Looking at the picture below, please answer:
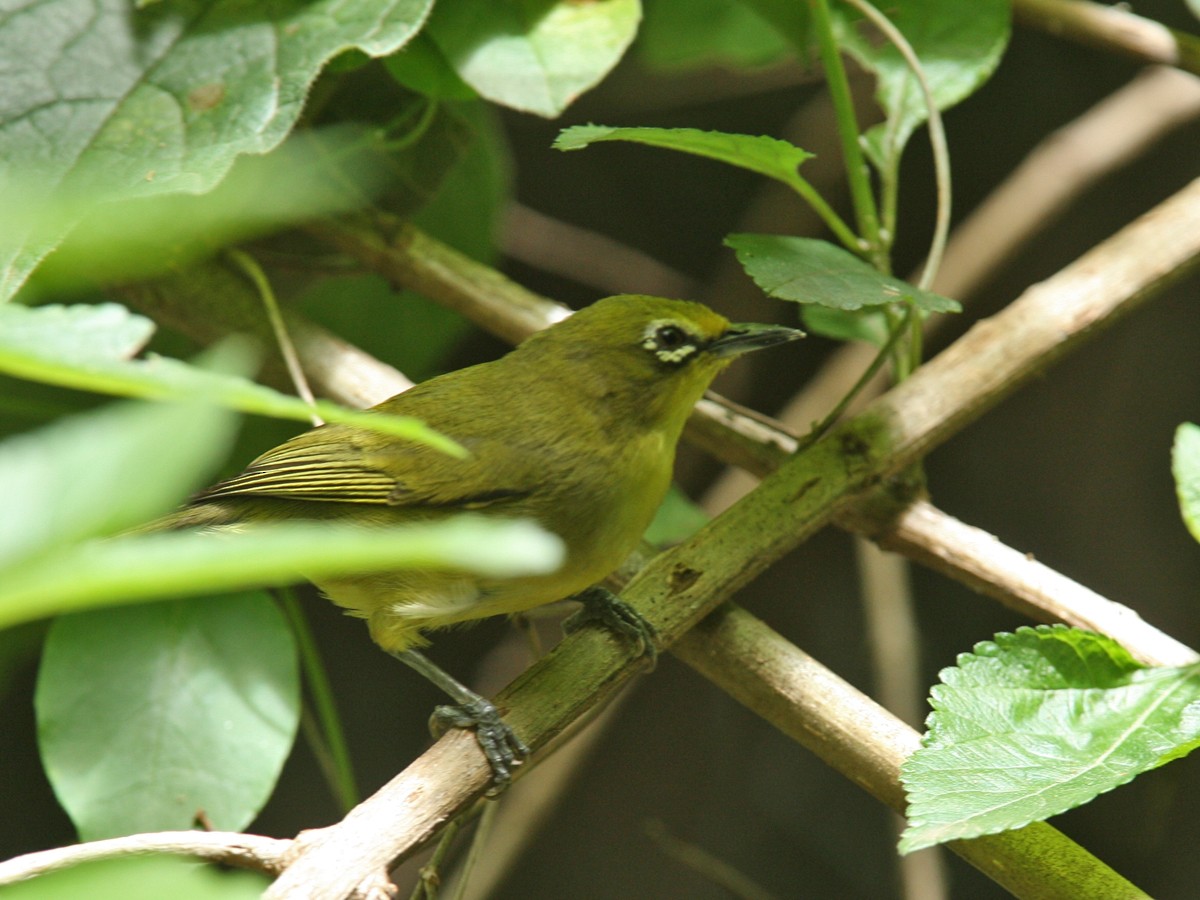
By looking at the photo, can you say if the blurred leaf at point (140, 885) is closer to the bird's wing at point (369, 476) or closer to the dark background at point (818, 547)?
the bird's wing at point (369, 476)

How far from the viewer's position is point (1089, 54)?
3961 mm

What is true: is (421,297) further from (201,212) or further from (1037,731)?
(1037,731)

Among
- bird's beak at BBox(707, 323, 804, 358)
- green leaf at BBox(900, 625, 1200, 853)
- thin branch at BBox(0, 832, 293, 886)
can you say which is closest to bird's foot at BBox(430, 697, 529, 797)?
thin branch at BBox(0, 832, 293, 886)

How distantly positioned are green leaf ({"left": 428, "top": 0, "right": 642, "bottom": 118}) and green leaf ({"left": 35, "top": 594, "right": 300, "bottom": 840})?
1211 millimetres

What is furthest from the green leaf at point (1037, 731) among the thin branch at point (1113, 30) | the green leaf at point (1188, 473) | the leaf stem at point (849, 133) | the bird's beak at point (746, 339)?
the thin branch at point (1113, 30)

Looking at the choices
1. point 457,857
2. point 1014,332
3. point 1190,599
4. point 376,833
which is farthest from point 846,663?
point 376,833

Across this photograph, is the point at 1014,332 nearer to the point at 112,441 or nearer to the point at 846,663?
the point at 846,663

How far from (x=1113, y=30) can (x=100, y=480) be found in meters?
3.04

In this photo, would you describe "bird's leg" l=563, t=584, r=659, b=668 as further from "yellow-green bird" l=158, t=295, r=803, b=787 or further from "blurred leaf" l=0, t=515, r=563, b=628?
"blurred leaf" l=0, t=515, r=563, b=628

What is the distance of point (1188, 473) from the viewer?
175 centimetres

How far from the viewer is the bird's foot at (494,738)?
1.64m

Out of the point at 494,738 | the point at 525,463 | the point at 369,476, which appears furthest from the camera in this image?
the point at 369,476

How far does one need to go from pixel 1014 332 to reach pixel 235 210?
1.56 metres

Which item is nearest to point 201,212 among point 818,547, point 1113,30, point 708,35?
point 708,35
